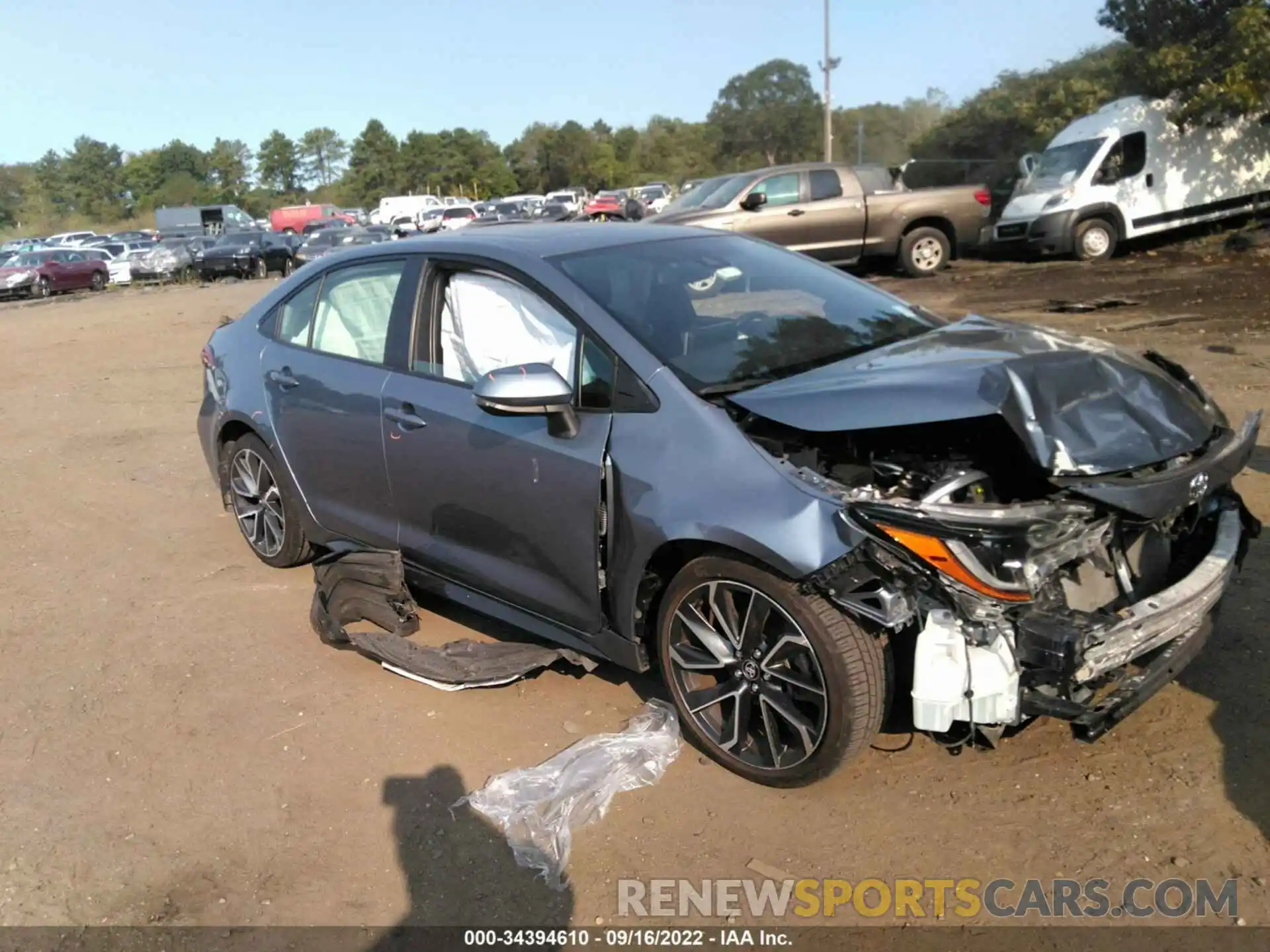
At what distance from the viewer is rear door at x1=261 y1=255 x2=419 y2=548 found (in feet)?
14.5

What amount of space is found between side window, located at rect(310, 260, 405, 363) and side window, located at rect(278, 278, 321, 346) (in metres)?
0.06

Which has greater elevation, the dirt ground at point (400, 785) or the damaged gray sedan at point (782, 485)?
the damaged gray sedan at point (782, 485)

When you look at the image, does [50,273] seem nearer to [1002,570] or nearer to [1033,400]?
[1033,400]

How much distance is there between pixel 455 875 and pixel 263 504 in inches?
114

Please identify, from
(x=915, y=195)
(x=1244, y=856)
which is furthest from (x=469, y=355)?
(x=915, y=195)

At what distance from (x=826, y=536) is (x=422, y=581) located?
2.05 meters

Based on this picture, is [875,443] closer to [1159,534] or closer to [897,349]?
[897,349]

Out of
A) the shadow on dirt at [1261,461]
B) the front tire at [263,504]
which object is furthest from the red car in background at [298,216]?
the shadow on dirt at [1261,461]

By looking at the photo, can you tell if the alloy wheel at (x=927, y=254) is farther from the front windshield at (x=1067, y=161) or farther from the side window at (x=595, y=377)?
the side window at (x=595, y=377)

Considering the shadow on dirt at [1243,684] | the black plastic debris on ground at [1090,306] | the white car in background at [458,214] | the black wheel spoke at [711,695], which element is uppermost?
the white car in background at [458,214]

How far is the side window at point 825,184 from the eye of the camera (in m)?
15.8

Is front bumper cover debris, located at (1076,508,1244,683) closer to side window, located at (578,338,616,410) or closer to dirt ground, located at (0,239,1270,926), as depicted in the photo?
dirt ground, located at (0,239,1270,926)

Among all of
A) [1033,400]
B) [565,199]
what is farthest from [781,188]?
[565,199]

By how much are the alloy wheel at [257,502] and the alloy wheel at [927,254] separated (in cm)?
1307
